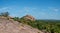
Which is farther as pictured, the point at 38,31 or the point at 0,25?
the point at 38,31

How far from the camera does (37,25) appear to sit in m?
21.4

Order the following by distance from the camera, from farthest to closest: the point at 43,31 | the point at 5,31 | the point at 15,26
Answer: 1. the point at 43,31
2. the point at 15,26
3. the point at 5,31

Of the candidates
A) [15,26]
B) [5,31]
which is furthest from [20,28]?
[5,31]

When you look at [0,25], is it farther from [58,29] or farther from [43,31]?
[58,29]

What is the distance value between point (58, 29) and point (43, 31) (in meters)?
1.94

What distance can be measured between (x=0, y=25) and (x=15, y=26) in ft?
4.87

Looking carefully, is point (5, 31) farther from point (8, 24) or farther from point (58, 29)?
point (58, 29)

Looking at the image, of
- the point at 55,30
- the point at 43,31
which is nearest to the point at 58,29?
the point at 55,30

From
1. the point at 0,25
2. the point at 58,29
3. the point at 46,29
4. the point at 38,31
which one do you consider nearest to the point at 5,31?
the point at 0,25

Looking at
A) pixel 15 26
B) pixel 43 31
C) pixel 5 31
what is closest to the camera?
pixel 5 31

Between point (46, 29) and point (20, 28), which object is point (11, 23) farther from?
point (46, 29)

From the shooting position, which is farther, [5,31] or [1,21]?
[1,21]

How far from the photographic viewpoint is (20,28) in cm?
1862

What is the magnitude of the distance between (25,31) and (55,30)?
4.18 metres
